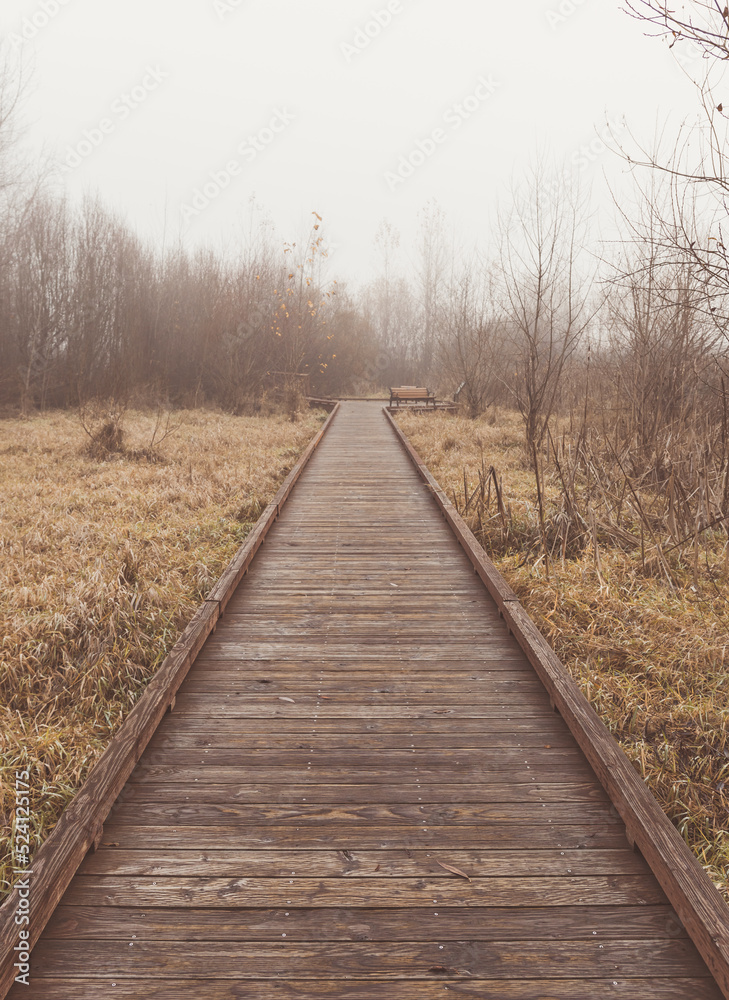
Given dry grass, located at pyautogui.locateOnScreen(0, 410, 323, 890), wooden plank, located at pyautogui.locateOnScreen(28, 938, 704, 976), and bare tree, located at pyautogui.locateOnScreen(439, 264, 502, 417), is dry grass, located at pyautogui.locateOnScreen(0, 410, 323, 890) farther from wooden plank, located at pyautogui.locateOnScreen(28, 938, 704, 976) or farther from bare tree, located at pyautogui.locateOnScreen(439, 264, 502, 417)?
bare tree, located at pyautogui.locateOnScreen(439, 264, 502, 417)

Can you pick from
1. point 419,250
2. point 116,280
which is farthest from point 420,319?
point 116,280

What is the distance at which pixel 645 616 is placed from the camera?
4.25 meters

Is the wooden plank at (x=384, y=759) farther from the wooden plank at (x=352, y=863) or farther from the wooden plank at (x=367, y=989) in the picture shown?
the wooden plank at (x=367, y=989)

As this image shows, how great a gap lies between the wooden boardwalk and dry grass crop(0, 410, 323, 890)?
567mm

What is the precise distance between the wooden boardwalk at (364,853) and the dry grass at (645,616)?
0.50 meters

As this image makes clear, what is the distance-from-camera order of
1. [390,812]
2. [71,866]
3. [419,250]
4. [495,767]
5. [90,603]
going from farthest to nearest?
[419,250], [90,603], [495,767], [390,812], [71,866]

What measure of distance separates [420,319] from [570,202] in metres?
28.4

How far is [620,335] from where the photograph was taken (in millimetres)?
8031

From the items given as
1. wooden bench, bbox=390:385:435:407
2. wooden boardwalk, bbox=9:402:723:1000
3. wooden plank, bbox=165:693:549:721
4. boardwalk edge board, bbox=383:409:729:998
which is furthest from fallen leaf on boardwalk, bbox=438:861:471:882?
wooden bench, bbox=390:385:435:407

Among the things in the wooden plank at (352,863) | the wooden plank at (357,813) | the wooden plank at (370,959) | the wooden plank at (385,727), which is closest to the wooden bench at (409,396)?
the wooden plank at (385,727)

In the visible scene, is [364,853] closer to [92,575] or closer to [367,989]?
[367,989]

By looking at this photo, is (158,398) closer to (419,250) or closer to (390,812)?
(390,812)

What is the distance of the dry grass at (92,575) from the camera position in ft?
10.1

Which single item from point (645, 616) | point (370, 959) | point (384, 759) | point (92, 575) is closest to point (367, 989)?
point (370, 959)
